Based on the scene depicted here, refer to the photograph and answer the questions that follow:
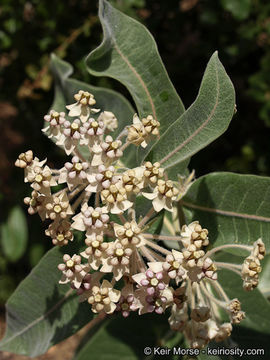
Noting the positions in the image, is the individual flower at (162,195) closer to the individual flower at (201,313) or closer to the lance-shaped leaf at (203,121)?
the lance-shaped leaf at (203,121)

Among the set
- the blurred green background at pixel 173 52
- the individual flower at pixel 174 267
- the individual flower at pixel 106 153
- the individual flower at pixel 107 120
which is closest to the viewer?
the individual flower at pixel 174 267

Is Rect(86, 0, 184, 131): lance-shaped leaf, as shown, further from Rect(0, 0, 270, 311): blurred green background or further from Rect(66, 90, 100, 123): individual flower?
Rect(0, 0, 270, 311): blurred green background

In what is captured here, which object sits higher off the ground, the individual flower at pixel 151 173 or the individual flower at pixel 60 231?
the individual flower at pixel 151 173

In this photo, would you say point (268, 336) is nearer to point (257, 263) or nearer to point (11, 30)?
point (257, 263)

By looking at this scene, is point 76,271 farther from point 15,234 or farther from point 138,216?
point 15,234

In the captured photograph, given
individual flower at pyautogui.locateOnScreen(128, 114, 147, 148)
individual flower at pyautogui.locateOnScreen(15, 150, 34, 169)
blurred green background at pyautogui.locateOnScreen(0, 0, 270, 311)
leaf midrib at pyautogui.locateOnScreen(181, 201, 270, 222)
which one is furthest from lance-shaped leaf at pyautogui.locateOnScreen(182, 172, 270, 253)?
blurred green background at pyautogui.locateOnScreen(0, 0, 270, 311)

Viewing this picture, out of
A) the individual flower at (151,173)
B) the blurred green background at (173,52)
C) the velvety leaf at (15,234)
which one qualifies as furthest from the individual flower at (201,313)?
the velvety leaf at (15,234)

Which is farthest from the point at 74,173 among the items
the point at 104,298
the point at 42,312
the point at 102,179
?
the point at 42,312
